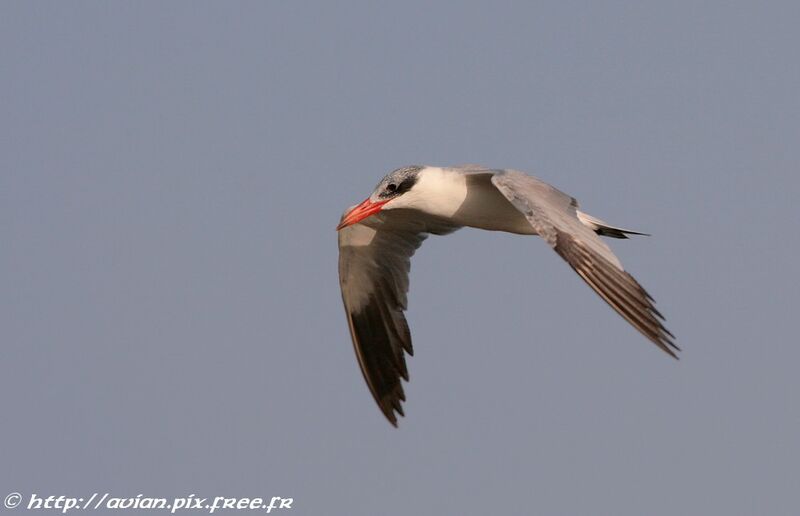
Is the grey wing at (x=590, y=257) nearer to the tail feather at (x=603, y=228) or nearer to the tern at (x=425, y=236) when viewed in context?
the tern at (x=425, y=236)

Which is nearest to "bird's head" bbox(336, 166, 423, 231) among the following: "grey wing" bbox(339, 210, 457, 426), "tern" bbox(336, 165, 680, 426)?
"tern" bbox(336, 165, 680, 426)

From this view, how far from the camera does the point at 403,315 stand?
17.0m

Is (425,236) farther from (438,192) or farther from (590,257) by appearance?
(590,257)

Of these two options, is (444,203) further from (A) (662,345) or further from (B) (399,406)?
(A) (662,345)

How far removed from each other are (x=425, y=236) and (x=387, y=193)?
2.00 meters

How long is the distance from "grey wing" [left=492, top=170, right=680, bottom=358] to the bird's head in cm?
169

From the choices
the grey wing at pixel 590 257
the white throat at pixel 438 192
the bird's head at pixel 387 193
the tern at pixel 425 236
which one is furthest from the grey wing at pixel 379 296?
the grey wing at pixel 590 257

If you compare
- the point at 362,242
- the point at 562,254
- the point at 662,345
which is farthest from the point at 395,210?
the point at 662,345

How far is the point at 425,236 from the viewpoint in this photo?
55.6ft

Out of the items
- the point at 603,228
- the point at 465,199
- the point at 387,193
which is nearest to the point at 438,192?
the point at 465,199

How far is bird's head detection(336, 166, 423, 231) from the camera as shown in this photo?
14.9 meters

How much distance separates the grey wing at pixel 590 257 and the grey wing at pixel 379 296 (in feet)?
11.8

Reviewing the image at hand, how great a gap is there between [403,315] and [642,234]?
3.40 metres

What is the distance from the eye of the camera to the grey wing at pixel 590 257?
37.2 ft
